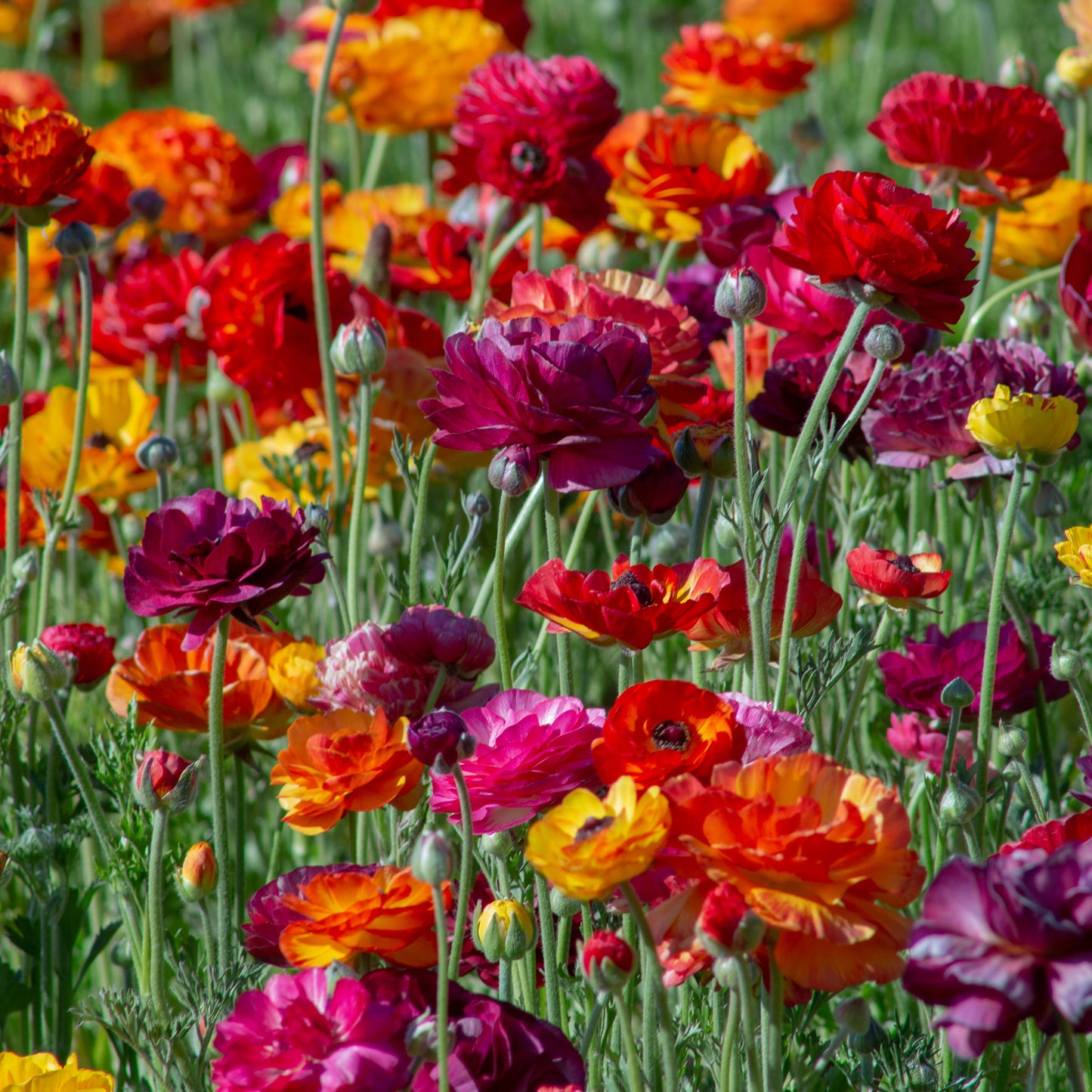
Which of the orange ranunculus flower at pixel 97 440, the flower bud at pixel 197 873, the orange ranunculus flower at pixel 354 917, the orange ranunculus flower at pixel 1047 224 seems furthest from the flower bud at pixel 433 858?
the orange ranunculus flower at pixel 1047 224

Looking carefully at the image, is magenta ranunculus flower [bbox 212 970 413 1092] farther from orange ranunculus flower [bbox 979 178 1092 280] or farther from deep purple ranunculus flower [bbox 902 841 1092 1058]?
orange ranunculus flower [bbox 979 178 1092 280]

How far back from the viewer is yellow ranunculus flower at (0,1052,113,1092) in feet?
2.81

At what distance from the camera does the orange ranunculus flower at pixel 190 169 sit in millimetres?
2260

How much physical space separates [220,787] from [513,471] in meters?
0.34

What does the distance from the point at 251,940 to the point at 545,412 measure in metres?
0.41

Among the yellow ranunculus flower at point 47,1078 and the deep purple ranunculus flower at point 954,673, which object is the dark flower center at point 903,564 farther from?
the yellow ranunculus flower at point 47,1078

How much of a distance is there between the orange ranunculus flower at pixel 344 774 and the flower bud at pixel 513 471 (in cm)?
18

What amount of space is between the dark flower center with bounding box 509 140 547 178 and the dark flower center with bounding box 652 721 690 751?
97cm

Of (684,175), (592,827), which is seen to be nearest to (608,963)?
(592,827)

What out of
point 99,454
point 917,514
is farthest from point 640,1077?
point 99,454

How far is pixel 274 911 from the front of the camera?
900 millimetres

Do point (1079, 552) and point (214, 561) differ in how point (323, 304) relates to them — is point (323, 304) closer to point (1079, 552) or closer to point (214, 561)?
point (214, 561)

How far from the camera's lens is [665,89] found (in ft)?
13.3

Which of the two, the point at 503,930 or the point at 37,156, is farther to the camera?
the point at 37,156
